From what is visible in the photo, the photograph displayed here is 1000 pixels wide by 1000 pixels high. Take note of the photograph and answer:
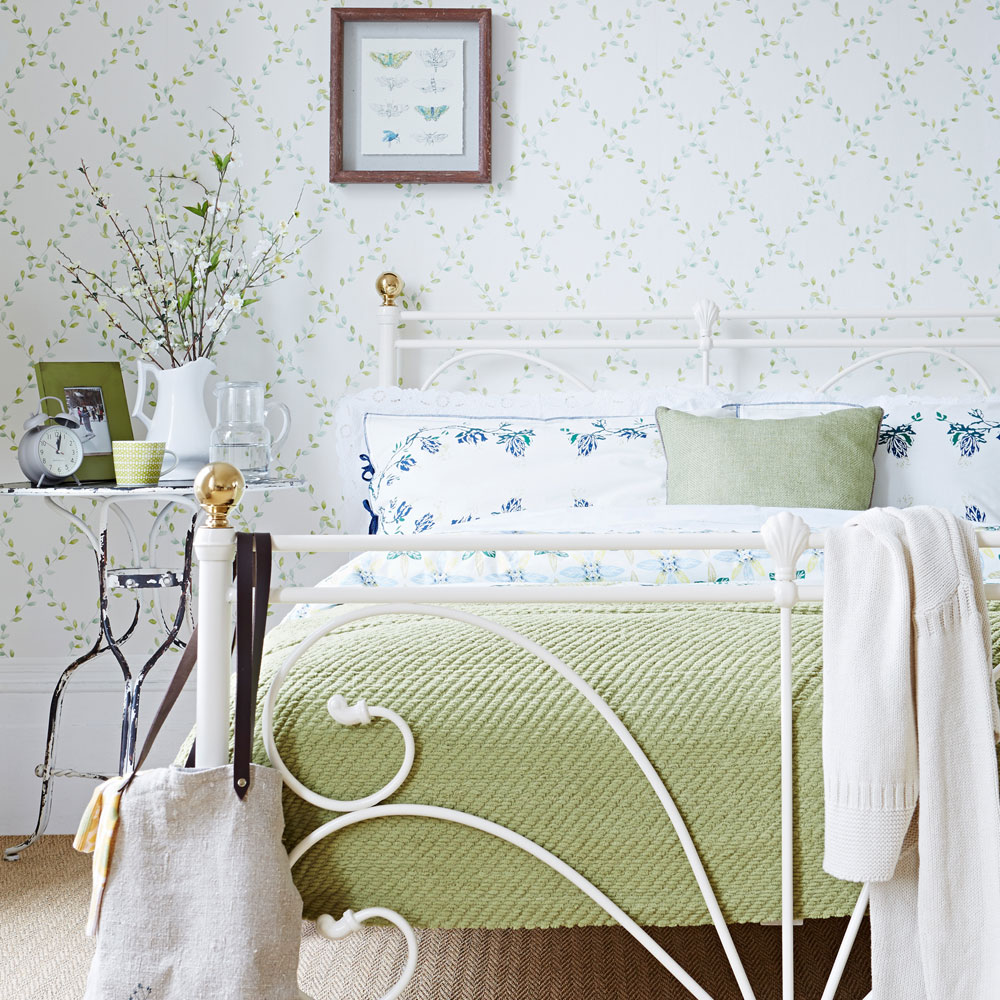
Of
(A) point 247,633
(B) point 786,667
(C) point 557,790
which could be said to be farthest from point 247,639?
(B) point 786,667

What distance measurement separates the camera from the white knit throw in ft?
3.13

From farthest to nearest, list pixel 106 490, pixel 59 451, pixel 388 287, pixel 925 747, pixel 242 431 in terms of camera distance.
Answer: pixel 388 287
pixel 242 431
pixel 59 451
pixel 106 490
pixel 925 747

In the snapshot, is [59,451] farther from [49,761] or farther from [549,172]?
[549,172]

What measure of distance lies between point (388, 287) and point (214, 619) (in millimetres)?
1564

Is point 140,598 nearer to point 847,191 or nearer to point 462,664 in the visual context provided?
point 462,664

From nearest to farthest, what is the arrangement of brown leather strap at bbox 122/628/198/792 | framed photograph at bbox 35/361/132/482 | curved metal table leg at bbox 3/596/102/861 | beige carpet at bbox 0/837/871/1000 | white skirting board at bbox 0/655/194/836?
brown leather strap at bbox 122/628/198/792, beige carpet at bbox 0/837/871/1000, curved metal table leg at bbox 3/596/102/861, framed photograph at bbox 35/361/132/482, white skirting board at bbox 0/655/194/836

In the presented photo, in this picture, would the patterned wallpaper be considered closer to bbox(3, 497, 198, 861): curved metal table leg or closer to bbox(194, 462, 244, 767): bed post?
bbox(3, 497, 198, 861): curved metal table leg

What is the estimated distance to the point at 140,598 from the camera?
2504 millimetres

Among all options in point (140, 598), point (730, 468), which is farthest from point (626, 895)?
point (140, 598)

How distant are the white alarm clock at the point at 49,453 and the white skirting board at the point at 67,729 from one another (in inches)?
23.2

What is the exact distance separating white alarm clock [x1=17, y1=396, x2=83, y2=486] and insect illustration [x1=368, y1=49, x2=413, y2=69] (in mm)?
1145

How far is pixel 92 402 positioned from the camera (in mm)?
2309

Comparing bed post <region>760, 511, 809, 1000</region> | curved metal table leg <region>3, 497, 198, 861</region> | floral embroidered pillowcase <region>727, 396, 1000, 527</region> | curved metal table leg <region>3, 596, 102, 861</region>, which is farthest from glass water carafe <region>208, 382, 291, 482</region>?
bed post <region>760, 511, 809, 1000</region>

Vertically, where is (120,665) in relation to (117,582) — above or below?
below
